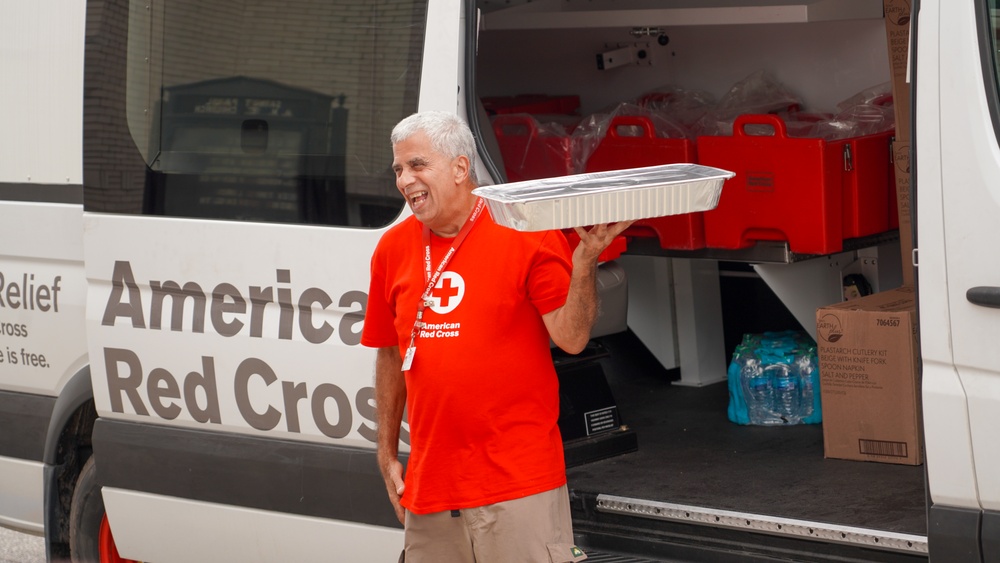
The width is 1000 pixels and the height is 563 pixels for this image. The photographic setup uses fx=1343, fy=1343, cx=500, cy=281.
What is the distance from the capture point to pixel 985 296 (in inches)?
104

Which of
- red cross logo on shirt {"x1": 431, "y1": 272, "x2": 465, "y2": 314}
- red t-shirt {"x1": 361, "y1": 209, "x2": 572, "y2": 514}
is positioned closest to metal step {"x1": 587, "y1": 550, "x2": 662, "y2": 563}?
red t-shirt {"x1": 361, "y1": 209, "x2": 572, "y2": 514}

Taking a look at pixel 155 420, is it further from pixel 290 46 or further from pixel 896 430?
pixel 896 430

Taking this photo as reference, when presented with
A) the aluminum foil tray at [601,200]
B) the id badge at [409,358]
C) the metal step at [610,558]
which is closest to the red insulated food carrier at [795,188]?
the metal step at [610,558]

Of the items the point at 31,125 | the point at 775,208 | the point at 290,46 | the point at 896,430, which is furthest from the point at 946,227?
the point at 31,125

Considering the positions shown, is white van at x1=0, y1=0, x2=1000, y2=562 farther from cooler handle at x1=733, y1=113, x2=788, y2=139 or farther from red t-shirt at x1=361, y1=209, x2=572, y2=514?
red t-shirt at x1=361, y1=209, x2=572, y2=514

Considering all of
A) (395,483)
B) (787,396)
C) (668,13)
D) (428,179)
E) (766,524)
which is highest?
(668,13)

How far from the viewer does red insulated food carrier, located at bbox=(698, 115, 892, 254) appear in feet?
13.9

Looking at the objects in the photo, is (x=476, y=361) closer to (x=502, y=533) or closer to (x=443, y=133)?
(x=502, y=533)

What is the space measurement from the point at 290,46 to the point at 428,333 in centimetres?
125

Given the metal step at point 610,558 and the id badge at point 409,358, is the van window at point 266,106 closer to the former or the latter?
the id badge at point 409,358

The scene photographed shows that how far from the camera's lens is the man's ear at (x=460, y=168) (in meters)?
2.92

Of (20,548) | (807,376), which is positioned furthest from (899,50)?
(20,548)

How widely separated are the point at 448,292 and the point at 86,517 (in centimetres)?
230

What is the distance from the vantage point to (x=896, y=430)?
12.9 ft
